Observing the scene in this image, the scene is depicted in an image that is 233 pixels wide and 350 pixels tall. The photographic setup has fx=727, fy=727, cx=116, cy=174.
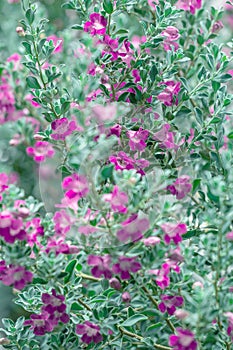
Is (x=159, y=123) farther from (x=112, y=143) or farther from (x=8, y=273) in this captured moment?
(x=8, y=273)

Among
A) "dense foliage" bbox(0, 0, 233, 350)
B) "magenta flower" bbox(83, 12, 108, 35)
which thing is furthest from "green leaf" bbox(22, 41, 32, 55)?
"magenta flower" bbox(83, 12, 108, 35)

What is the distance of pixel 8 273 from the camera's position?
3.97ft

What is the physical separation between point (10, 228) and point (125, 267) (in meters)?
0.19

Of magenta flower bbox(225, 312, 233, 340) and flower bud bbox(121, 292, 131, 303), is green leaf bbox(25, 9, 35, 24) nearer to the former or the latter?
flower bud bbox(121, 292, 131, 303)

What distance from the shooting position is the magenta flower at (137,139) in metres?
1.31

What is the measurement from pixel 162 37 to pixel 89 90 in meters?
0.22

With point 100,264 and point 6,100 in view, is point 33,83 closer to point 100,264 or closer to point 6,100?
point 100,264

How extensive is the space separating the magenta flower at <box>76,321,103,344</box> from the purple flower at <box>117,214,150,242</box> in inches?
7.1

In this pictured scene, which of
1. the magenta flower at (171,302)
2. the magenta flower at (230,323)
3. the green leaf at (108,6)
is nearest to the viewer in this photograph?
the magenta flower at (230,323)

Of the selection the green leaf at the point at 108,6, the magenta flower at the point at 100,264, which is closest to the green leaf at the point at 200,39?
the green leaf at the point at 108,6

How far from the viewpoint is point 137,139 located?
51.6 inches

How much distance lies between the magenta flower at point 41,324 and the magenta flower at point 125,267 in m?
0.17

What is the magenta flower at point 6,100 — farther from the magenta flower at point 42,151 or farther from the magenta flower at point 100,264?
the magenta flower at point 100,264

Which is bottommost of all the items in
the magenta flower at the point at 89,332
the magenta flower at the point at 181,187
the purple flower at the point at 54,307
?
the magenta flower at the point at 89,332
